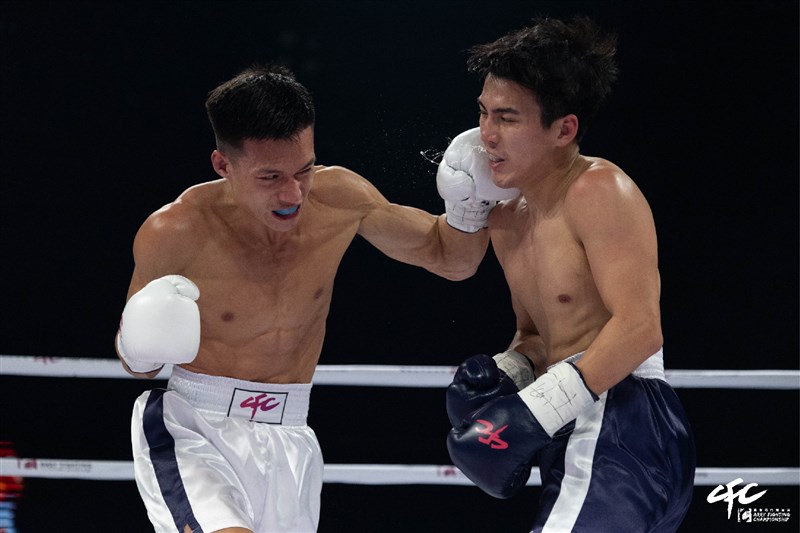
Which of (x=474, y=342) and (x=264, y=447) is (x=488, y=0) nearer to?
(x=474, y=342)

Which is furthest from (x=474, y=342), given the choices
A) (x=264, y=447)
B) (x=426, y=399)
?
(x=264, y=447)

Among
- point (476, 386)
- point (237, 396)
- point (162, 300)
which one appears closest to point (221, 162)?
point (162, 300)

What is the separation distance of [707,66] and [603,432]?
6.97 feet

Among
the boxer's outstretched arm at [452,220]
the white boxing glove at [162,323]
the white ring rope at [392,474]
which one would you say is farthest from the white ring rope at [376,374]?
the white boxing glove at [162,323]

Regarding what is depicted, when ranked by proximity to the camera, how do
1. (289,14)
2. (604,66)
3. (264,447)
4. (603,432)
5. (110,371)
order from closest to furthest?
(603,432)
(604,66)
(264,447)
(110,371)
(289,14)

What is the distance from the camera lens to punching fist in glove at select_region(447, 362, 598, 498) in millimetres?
1961

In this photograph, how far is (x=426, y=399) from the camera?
382cm

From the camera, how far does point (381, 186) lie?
3.62m

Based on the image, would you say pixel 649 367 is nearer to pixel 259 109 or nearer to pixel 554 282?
pixel 554 282

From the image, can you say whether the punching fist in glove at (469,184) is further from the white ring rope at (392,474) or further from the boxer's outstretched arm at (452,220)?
the white ring rope at (392,474)

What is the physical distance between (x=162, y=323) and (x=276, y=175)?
17.0 inches

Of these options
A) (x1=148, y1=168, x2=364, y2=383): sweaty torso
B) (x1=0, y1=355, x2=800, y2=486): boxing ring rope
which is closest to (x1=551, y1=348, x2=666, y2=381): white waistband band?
(x1=148, y1=168, x2=364, y2=383): sweaty torso

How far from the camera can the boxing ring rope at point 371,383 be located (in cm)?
328

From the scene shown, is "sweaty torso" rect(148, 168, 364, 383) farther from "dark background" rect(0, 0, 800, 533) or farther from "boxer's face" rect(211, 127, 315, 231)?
"dark background" rect(0, 0, 800, 533)
